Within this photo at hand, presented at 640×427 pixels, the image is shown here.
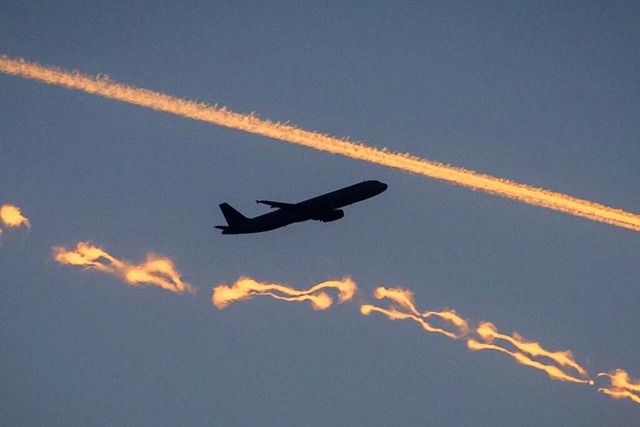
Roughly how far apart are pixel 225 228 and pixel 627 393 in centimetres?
6862

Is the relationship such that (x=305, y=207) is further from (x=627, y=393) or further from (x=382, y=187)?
(x=627, y=393)

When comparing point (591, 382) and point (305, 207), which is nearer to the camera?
point (305, 207)

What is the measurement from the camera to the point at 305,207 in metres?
184

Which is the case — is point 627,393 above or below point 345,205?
below

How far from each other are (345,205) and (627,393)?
5511 centimetres

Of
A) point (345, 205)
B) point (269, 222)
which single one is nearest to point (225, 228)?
point (269, 222)

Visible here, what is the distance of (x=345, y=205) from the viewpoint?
608 feet

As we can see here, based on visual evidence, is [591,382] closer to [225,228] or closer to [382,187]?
[382,187]

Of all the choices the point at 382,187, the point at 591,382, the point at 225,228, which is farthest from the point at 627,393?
the point at 225,228

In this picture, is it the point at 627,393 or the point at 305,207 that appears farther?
the point at 627,393

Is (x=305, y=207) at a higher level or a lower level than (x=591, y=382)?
higher

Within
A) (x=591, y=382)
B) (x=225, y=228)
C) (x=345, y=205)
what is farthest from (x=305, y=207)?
(x=591, y=382)

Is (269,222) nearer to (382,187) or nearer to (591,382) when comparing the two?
(382,187)

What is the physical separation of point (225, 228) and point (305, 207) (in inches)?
747
